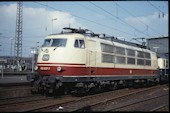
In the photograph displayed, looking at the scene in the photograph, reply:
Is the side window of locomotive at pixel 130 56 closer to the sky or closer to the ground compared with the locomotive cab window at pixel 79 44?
closer to the ground

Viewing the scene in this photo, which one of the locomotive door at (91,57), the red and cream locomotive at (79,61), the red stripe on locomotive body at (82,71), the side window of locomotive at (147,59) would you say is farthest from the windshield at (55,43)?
the side window of locomotive at (147,59)

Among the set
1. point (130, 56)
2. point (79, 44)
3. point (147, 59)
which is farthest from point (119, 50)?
point (147, 59)

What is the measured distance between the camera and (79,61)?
15180mm

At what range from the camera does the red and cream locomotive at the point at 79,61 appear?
14602 mm

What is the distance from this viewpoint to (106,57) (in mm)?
17625

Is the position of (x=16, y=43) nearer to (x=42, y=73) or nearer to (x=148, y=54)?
(x=148, y=54)

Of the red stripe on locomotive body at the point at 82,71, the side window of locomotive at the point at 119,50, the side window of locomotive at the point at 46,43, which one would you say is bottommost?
the red stripe on locomotive body at the point at 82,71

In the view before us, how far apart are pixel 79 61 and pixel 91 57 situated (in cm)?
117

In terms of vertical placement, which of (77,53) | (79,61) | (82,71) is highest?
(77,53)

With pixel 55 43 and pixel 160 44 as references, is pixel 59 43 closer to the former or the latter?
pixel 55 43

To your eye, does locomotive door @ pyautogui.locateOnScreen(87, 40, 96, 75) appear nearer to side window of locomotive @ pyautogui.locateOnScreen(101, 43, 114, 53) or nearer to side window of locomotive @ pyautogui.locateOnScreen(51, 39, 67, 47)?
side window of locomotive @ pyautogui.locateOnScreen(101, 43, 114, 53)

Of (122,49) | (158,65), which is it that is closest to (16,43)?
(158,65)

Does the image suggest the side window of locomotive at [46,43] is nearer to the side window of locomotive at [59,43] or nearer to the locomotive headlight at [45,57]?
the side window of locomotive at [59,43]

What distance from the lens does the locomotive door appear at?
15891mm
